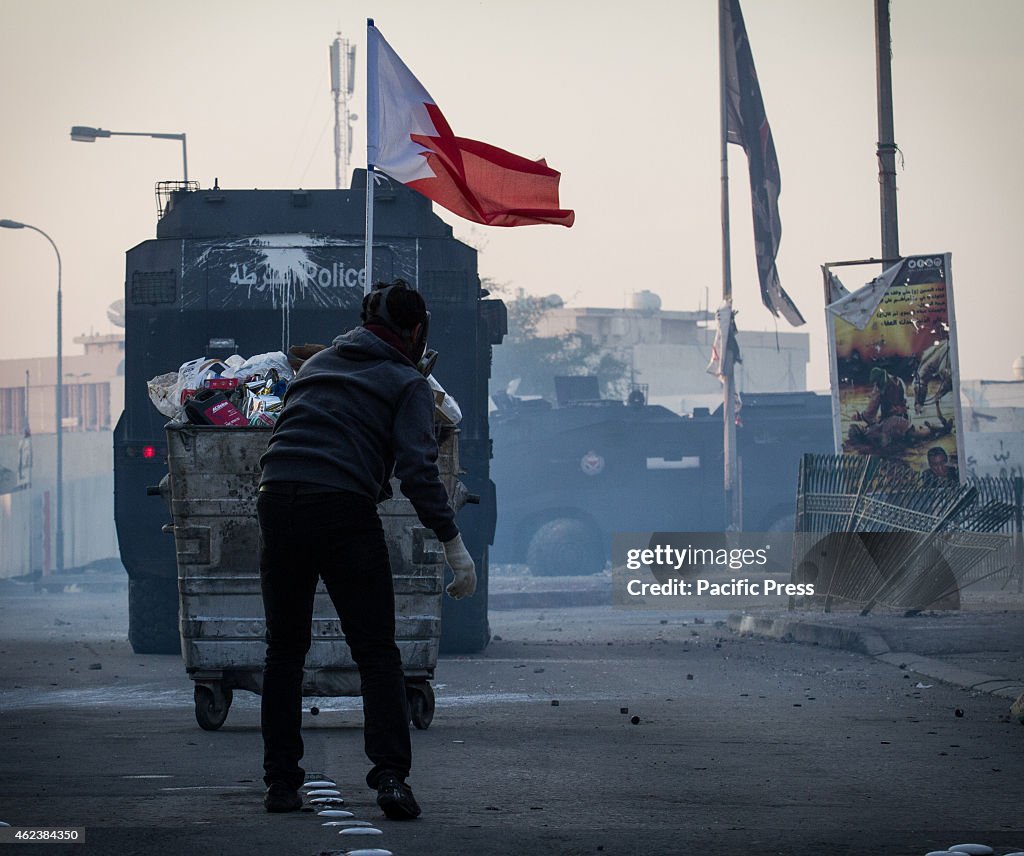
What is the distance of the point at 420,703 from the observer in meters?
8.32

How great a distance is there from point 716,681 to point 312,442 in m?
6.54

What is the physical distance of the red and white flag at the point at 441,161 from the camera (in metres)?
10.1

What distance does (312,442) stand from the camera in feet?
17.5

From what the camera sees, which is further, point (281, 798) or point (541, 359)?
point (541, 359)

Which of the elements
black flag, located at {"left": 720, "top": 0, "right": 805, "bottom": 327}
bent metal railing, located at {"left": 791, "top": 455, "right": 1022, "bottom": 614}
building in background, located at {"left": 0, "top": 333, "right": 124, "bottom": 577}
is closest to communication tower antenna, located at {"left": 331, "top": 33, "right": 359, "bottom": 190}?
building in background, located at {"left": 0, "top": 333, "right": 124, "bottom": 577}

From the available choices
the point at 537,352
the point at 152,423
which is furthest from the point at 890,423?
the point at 537,352

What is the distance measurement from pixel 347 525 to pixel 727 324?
1015 inches

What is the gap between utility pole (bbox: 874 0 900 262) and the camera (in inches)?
703

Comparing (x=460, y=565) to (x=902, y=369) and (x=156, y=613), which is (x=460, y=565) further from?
(x=902, y=369)

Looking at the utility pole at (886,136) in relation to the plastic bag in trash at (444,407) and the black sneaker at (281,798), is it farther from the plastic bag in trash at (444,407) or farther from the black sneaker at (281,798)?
the black sneaker at (281,798)

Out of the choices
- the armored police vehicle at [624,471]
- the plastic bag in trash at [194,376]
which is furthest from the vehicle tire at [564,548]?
the plastic bag in trash at [194,376]

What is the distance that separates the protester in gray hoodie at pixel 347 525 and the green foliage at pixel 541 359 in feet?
197

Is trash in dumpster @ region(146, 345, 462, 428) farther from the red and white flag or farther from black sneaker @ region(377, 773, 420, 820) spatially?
black sneaker @ region(377, 773, 420, 820)

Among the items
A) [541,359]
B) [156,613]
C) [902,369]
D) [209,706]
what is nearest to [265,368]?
[209,706]
